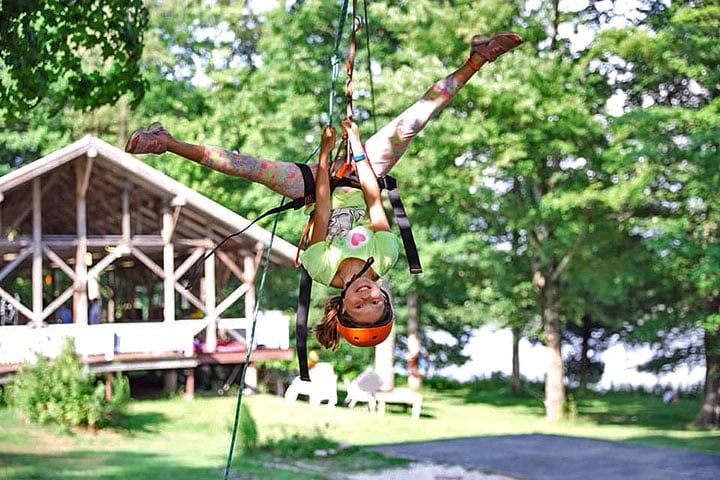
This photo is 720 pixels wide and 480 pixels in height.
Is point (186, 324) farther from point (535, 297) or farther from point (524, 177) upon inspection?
point (535, 297)

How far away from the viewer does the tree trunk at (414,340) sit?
24.4 m

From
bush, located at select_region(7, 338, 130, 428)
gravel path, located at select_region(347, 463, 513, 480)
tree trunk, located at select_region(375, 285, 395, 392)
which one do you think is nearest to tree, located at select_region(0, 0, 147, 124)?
bush, located at select_region(7, 338, 130, 428)

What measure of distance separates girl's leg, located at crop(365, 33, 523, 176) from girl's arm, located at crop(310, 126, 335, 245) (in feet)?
1.23

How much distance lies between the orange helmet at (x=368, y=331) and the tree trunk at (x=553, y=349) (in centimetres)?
1597

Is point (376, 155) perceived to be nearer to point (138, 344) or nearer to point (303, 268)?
point (303, 268)

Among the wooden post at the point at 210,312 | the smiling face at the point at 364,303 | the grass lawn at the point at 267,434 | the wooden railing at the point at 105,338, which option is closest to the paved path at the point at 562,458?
the grass lawn at the point at 267,434

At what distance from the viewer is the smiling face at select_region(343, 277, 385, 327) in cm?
372

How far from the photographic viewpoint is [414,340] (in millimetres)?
24453

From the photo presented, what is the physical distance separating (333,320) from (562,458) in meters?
10.3

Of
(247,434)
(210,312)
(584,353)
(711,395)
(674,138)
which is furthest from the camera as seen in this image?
(584,353)

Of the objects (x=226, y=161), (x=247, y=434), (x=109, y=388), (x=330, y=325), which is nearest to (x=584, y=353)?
(x=109, y=388)

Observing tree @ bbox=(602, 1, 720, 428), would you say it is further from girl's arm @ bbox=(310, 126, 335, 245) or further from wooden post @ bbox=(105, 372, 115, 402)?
girl's arm @ bbox=(310, 126, 335, 245)

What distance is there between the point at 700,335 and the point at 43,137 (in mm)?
14799

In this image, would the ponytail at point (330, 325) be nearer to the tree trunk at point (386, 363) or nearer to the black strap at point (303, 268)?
the black strap at point (303, 268)
